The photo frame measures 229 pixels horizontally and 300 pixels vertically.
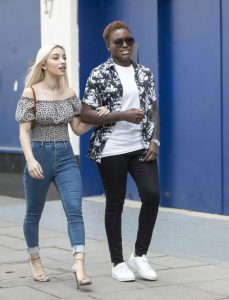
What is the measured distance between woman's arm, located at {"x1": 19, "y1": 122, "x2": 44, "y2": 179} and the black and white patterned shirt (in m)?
0.50

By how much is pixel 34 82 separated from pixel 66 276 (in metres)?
1.57

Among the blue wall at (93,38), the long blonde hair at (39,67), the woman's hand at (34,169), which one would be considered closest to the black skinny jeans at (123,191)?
A: the woman's hand at (34,169)

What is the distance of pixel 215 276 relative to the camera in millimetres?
5621

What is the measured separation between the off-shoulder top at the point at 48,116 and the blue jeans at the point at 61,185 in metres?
0.06

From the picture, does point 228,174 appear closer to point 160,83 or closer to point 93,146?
point 160,83

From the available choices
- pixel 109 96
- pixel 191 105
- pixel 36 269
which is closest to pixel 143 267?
pixel 36 269

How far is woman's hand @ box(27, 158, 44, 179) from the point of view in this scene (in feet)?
17.2

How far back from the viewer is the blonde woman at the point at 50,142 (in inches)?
210

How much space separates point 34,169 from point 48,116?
1.42ft

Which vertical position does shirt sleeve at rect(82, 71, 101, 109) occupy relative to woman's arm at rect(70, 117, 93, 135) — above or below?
above

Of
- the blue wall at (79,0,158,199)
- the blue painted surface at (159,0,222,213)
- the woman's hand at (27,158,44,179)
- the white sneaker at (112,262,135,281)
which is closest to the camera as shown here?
the woman's hand at (27,158,44,179)

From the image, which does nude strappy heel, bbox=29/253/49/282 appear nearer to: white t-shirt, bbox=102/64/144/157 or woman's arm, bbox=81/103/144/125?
white t-shirt, bbox=102/64/144/157

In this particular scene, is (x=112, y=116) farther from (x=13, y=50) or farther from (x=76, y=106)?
(x=13, y=50)

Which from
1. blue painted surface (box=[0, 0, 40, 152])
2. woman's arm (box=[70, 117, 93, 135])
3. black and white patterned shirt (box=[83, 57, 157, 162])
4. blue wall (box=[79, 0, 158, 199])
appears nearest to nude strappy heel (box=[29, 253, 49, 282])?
black and white patterned shirt (box=[83, 57, 157, 162])
